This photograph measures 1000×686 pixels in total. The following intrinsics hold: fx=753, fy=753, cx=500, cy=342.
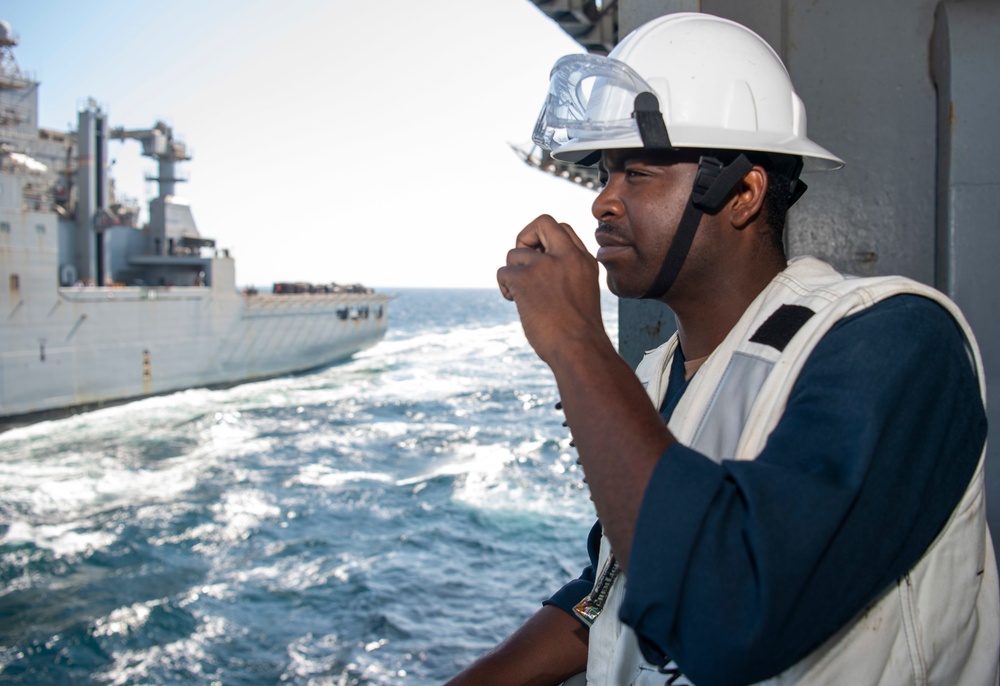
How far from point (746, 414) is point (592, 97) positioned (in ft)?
2.42

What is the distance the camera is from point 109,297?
26.1 m

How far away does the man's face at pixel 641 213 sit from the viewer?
142 centimetres

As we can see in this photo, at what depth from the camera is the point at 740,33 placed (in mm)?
1511

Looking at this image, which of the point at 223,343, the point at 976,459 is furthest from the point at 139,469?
the point at 976,459

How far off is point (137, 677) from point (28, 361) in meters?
18.0

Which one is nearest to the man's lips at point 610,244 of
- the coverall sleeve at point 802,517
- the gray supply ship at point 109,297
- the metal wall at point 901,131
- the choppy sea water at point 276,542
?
the coverall sleeve at point 802,517

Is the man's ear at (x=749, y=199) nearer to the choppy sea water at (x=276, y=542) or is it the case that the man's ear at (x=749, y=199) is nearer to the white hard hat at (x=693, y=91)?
the white hard hat at (x=693, y=91)

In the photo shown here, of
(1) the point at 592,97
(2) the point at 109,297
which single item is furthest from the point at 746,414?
(2) the point at 109,297

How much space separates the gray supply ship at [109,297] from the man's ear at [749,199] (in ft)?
85.7

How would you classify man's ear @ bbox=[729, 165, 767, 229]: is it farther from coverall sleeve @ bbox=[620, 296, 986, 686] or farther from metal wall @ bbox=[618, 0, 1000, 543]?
metal wall @ bbox=[618, 0, 1000, 543]

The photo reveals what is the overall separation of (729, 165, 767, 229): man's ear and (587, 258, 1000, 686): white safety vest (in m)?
0.20

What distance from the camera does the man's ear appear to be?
145cm

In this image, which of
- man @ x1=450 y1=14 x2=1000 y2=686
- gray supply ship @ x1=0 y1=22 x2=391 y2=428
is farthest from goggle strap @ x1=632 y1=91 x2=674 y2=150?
gray supply ship @ x1=0 y1=22 x2=391 y2=428

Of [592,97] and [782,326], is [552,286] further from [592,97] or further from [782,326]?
[592,97]
